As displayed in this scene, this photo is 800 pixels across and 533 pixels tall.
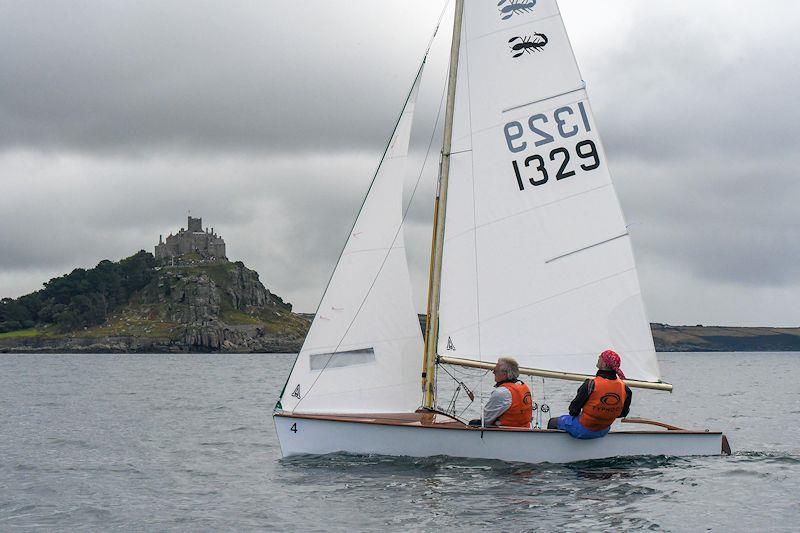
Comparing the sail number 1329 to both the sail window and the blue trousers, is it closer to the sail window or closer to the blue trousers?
the sail window

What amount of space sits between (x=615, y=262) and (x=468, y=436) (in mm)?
3836

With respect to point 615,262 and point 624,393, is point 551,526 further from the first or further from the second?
point 615,262

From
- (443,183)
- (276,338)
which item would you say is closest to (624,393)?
(443,183)

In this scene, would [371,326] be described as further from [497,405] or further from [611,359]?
[611,359]

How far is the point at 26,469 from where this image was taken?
1817 cm

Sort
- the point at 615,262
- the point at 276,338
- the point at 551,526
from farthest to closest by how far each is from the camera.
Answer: the point at 276,338 < the point at 615,262 < the point at 551,526

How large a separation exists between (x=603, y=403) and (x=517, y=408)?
1.35 m

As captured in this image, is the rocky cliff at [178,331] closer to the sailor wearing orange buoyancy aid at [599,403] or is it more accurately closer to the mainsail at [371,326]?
the mainsail at [371,326]

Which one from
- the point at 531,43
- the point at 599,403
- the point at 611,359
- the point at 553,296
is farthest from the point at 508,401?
the point at 531,43

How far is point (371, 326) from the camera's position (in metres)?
16.1

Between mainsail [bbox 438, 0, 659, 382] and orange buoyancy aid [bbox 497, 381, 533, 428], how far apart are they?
0.94 m

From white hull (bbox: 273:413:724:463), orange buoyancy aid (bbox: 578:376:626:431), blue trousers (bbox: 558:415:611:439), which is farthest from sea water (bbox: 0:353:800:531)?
orange buoyancy aid (bbox: 578:376:626:431)

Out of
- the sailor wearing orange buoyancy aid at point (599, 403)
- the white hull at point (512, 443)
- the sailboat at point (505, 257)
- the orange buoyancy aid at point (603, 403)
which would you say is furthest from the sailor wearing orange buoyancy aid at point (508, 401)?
the orange buoyancy aid at point (603, 403)

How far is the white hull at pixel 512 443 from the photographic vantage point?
48.3 feet
